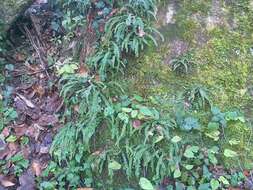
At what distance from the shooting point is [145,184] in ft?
14.6

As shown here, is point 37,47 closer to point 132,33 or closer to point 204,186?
point 132,33

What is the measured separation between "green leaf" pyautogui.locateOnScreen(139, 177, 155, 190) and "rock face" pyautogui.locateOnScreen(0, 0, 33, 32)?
3.49 meters

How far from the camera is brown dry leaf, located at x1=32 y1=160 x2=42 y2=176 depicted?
503cm

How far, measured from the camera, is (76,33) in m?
6.34

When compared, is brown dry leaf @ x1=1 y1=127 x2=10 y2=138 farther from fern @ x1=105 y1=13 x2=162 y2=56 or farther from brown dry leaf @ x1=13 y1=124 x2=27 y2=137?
fern @ x1=105 y1=13 x2=162 y2=56

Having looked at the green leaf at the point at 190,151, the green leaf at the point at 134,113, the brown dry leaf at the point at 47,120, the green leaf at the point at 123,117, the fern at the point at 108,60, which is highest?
the fern at the point at 108,60

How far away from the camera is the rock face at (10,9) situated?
20.7 ft

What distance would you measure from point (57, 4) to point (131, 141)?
3.36m

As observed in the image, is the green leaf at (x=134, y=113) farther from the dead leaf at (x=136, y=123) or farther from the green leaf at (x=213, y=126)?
the green leaf at (x=213, y=126)

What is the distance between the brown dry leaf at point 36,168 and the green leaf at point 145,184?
1.36 m

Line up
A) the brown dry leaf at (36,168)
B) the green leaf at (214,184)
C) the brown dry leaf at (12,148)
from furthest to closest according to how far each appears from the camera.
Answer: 1. the brown dry leaf at (12,148)
2. the brown dry leaf at (36,168)
3. the green leaf at (214,184)

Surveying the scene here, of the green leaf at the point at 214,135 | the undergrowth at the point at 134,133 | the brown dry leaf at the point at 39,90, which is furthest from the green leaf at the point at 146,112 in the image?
the brown dry leaf at the point at 39,90

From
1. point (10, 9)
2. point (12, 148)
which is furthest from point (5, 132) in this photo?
point (10, 9)

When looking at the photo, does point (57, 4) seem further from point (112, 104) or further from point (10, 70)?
point (112, 104)
